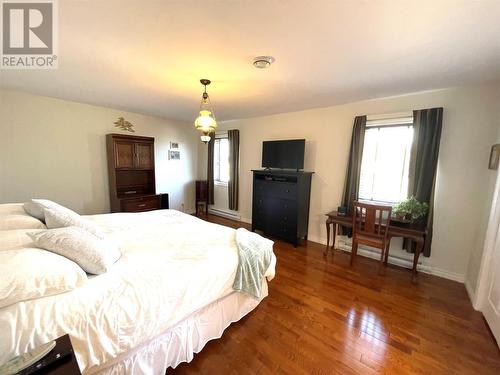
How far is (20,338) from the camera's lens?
33.7 inches

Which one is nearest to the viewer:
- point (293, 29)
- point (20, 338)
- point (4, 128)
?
point (20, 338)

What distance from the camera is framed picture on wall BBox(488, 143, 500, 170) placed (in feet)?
6.73

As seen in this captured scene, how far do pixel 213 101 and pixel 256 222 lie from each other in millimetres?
2303

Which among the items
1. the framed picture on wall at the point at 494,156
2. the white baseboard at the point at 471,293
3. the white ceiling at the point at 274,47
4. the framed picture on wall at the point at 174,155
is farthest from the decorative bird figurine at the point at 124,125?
the white baseboard at the point at 471,293

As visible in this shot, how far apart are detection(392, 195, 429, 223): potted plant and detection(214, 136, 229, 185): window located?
11.7 ft

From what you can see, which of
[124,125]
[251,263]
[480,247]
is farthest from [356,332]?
[124,125]

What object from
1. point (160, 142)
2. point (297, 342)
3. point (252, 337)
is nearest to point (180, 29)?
point (252, 337)

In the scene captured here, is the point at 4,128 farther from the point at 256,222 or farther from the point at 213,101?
the point at 256,222

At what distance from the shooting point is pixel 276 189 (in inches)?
144

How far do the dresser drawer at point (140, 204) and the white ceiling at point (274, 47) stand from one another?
6.20 feet

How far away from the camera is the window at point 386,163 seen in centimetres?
286

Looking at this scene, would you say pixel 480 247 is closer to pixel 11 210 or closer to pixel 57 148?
pixel 11 210

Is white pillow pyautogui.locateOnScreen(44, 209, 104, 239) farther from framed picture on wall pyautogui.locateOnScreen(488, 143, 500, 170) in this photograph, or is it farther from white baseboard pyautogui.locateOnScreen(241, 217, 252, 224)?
framed picture on wall pyautogui.locateOnScreen(488, 143, 500, 170)

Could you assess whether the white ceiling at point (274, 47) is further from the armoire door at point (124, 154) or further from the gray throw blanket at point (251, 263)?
the gray throw blanket at point (251, 263)
